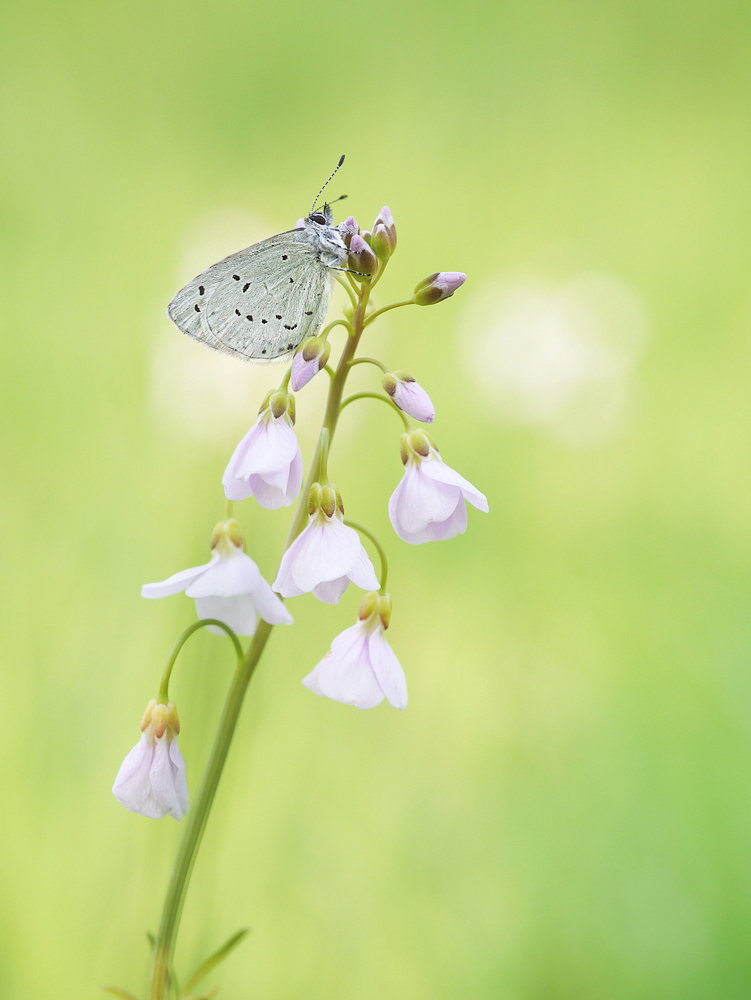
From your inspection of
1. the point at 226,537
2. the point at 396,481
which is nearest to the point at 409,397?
the point at 226,537

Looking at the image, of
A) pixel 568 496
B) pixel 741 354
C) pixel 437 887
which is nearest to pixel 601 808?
pixel 437 887

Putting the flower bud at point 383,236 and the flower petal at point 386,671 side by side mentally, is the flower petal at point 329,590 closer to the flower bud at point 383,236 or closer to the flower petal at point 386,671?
the flower petal at point 386,671

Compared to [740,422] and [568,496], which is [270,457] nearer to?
[568,496]

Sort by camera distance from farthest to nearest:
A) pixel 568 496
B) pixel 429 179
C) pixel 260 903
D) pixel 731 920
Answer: pixel 429 179 < pixel 568 496 < pixel 260 903 < pixel 731 920

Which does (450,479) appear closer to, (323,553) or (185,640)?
(323,553)

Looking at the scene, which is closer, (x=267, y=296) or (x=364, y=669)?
(x=364, y=669)

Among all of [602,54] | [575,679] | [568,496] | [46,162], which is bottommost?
[575,679]
